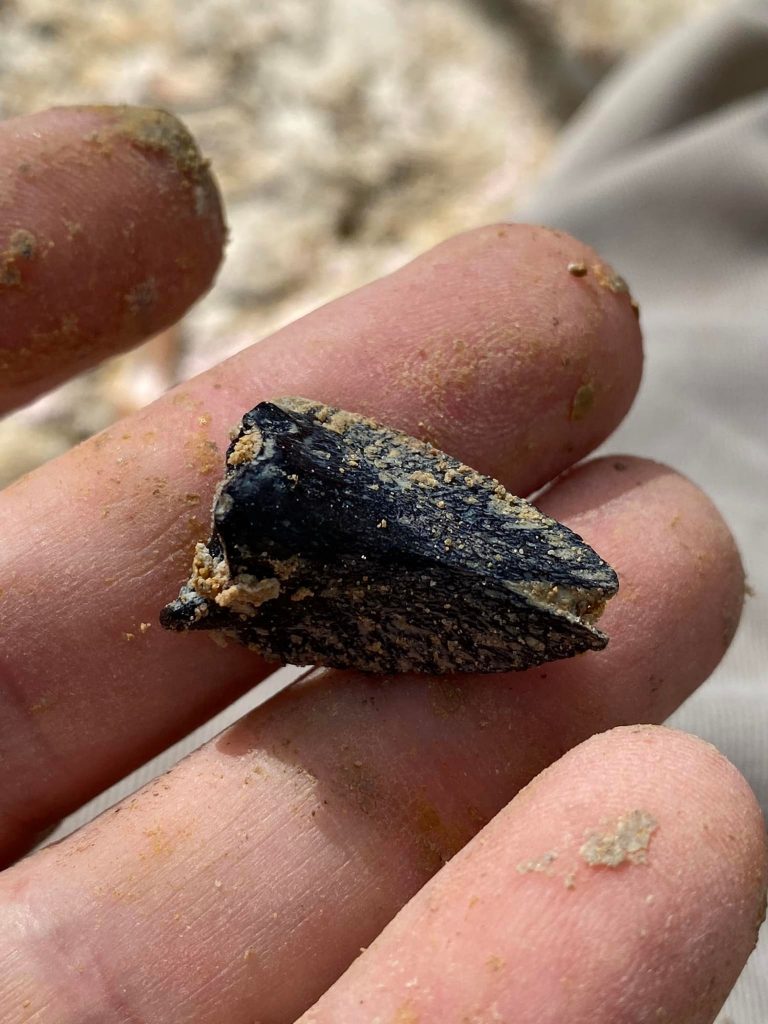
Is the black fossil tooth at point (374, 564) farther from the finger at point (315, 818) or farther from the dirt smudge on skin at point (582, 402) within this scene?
the dirt smudge on skin at point (582, 402)

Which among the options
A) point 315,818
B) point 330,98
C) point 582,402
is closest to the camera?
point 315,818

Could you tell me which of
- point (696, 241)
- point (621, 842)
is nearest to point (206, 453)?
point (621, 842)

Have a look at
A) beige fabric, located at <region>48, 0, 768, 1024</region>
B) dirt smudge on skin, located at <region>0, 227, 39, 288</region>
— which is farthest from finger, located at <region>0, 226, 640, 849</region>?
beige fabric, located at <region>48, 0, 768, 1024</region>

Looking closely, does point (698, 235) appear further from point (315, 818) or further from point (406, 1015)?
point (406, 1015)

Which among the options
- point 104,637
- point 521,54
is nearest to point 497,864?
point 104,637

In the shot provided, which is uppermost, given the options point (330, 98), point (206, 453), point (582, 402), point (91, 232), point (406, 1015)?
point (91, 232)

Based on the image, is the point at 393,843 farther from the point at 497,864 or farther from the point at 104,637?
the point at 104,637
